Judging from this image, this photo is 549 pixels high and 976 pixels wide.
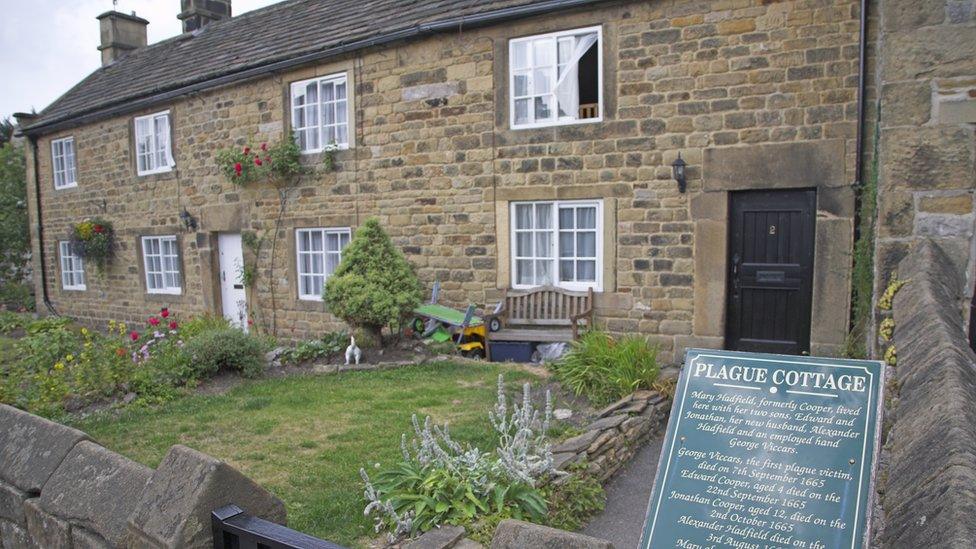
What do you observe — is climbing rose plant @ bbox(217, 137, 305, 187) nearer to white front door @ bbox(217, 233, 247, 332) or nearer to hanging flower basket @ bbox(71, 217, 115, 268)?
white front door @ bbox(217, 233, 247, 332)

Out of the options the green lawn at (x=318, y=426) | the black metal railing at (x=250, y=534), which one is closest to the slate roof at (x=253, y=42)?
the green lawn at (x=318, y=426)

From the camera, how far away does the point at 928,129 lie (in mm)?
5078

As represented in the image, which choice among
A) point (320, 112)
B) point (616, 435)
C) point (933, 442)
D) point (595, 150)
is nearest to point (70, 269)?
point (320, 112)

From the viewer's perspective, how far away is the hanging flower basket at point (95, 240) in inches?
599

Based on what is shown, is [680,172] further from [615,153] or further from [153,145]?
[153,145]

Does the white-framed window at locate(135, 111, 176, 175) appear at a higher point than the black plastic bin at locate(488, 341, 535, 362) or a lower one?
higher

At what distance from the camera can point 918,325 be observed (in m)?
3.41

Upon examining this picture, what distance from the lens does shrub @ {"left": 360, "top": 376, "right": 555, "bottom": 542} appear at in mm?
3846

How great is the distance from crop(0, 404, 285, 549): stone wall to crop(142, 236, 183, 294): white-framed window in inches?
450

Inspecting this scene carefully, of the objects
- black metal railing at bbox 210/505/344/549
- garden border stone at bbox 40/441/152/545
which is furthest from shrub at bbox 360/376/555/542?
black metal railing at bbox 210/505/344/549

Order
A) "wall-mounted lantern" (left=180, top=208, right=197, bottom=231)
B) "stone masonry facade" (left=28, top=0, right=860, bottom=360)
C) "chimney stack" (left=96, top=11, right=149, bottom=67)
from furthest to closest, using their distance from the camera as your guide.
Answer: "chimney stack" (left=96, top=11, right=149, bottom=67) → "wall-mounted lantern" (left=180, top=208, right=197, bottom=231) → "stone masonry facade" (left=28, top=0, right=860, bottom=360)

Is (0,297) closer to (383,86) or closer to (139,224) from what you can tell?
(139,224)

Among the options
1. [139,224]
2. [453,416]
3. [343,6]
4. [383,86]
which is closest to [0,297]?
[139,224]

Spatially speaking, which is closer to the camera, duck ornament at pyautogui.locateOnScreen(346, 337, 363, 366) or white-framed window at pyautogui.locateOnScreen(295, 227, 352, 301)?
duck ornament at pyautogui.locateOnScreen(346, 337, 363, 366)
